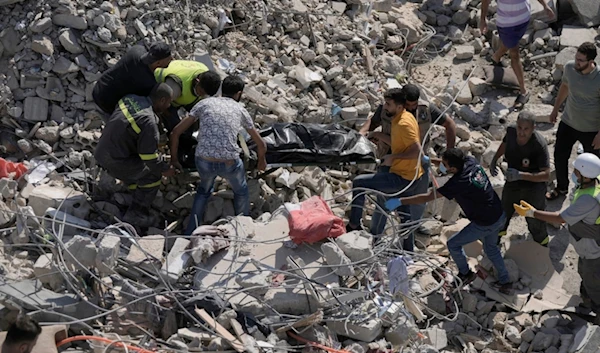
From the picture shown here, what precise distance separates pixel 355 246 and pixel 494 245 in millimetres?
1569

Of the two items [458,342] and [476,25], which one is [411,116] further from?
[476,25]

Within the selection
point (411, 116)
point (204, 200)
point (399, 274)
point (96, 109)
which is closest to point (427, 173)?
point (411, 116)

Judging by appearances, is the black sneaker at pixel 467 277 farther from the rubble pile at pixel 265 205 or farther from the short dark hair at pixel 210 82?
the short dark hair at pixel 210 82

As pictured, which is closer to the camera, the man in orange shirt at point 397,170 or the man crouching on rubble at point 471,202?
the man crouching on rubble at point 471,202

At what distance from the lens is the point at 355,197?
8211 mm

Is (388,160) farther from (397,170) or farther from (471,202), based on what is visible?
(471,202)

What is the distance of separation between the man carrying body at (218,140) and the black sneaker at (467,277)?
226 centimetres

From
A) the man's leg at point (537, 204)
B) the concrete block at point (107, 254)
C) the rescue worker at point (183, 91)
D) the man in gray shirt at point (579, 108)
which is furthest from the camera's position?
the man in gray shirt at point (579, 108)

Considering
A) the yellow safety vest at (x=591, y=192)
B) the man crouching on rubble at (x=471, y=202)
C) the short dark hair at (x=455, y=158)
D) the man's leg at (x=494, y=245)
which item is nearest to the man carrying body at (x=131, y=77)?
the man crouching on rubble at (x=471, y=202)

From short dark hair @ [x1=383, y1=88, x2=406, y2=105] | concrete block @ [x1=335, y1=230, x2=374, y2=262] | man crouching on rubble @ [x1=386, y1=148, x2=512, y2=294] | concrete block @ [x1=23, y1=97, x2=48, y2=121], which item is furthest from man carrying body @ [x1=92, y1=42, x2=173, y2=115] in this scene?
man crouching on rubble @ [x1=386, y1=148, x2=512, y2=294]

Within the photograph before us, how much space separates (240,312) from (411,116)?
2429 millimetres

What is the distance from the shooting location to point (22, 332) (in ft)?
20.8

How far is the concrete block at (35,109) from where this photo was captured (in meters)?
9.00

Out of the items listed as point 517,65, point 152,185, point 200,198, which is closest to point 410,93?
point 200,198
